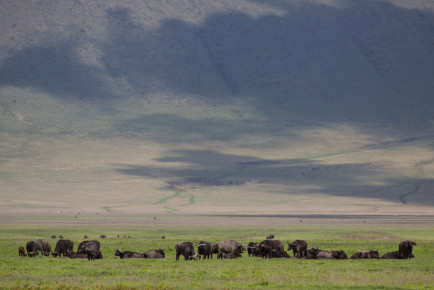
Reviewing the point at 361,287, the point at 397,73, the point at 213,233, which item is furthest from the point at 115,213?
the point at 397,73

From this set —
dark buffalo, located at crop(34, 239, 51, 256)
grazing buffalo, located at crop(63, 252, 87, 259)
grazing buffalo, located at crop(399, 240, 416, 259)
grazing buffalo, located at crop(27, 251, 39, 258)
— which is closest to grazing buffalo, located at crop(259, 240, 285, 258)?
grazing buffalo, located at crop(399, 240, 416, 259)

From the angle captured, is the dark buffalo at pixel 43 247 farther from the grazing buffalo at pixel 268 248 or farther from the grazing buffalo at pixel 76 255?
the grazing buffalo at pixel 268 248

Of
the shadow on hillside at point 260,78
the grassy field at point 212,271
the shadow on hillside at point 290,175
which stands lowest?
the grassy field at point 212,271

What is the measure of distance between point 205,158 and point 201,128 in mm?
19640

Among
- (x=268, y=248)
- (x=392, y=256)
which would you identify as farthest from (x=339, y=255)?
(x=268, y=248)

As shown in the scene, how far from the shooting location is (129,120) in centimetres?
15962

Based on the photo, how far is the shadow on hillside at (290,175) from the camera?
362ft

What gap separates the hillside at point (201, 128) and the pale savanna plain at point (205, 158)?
0.48 metres

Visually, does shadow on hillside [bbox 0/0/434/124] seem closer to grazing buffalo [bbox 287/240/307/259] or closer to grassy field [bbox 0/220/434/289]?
grassy field [bbox 0/220/434/289]

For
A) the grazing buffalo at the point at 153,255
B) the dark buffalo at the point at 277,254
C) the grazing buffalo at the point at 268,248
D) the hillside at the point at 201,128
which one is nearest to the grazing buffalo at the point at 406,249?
the dark buffalo at the point at 277,254

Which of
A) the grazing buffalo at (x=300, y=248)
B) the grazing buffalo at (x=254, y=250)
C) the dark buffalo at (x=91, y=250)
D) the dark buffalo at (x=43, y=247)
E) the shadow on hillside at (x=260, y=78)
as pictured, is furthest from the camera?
the shadow on hillside at (x=260, y=78)

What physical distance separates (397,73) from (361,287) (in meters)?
175

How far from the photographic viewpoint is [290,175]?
404 ft

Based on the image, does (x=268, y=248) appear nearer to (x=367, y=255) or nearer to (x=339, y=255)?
Result: (x=339, y=255)
